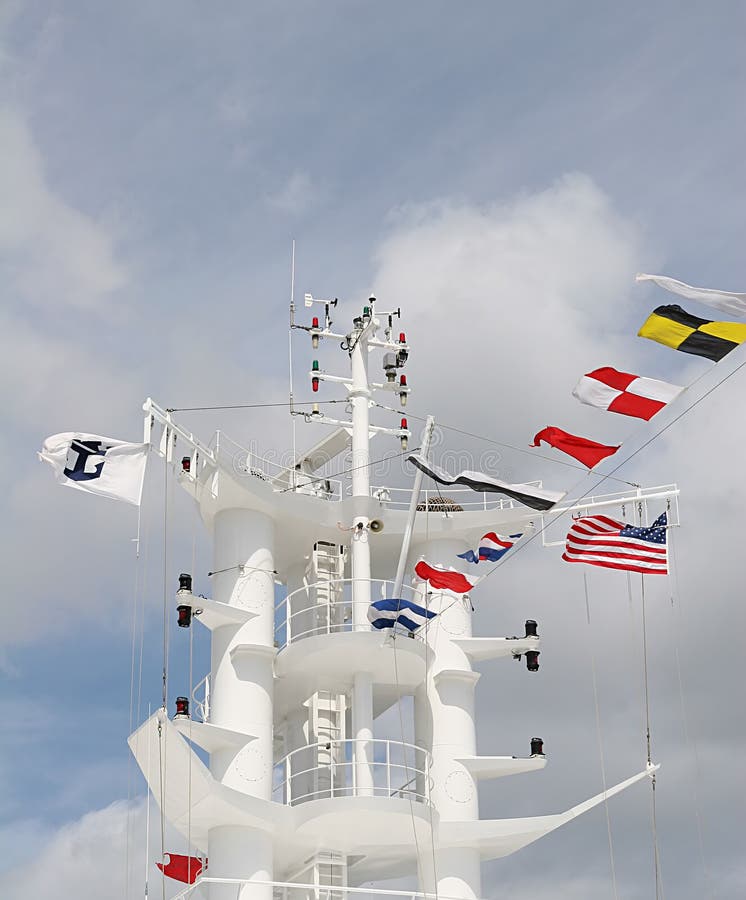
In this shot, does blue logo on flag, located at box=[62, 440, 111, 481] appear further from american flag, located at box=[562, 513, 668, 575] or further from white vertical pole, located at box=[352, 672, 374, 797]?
american flag, located at box=[562, 513, 668, 575]

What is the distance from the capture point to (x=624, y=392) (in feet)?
94.5

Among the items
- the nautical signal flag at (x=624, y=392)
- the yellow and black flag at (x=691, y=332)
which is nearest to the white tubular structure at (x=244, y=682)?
the nautical signal flag at (x=624, y=392)

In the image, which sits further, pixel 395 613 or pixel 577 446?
pixel 395 613

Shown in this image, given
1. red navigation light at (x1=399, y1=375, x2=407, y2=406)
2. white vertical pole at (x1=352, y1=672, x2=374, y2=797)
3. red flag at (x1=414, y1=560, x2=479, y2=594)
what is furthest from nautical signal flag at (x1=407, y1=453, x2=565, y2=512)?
red navigation light at (x1=399, y1=375, x2=407, y2=406)

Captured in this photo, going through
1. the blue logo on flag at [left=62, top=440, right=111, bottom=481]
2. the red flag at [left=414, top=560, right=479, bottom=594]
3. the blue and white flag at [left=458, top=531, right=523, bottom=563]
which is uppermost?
the blue logo on flag at [left=62, top=440, right=111, bottom=481]

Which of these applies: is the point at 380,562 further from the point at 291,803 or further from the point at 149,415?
the point at 149,415

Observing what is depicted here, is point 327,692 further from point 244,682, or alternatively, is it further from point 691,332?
point 691,332

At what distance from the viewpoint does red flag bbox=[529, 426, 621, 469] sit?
98.9 feet

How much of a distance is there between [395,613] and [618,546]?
540 cm

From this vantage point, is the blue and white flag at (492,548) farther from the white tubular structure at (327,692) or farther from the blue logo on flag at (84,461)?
the blue logo on flag at (84,461)

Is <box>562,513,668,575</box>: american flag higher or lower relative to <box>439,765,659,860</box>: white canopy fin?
higher

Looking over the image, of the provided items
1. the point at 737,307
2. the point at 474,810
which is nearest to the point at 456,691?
the point at 474,810

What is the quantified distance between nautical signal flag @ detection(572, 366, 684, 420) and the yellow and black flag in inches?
48.9

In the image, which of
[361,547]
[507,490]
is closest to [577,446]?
[507,490]
